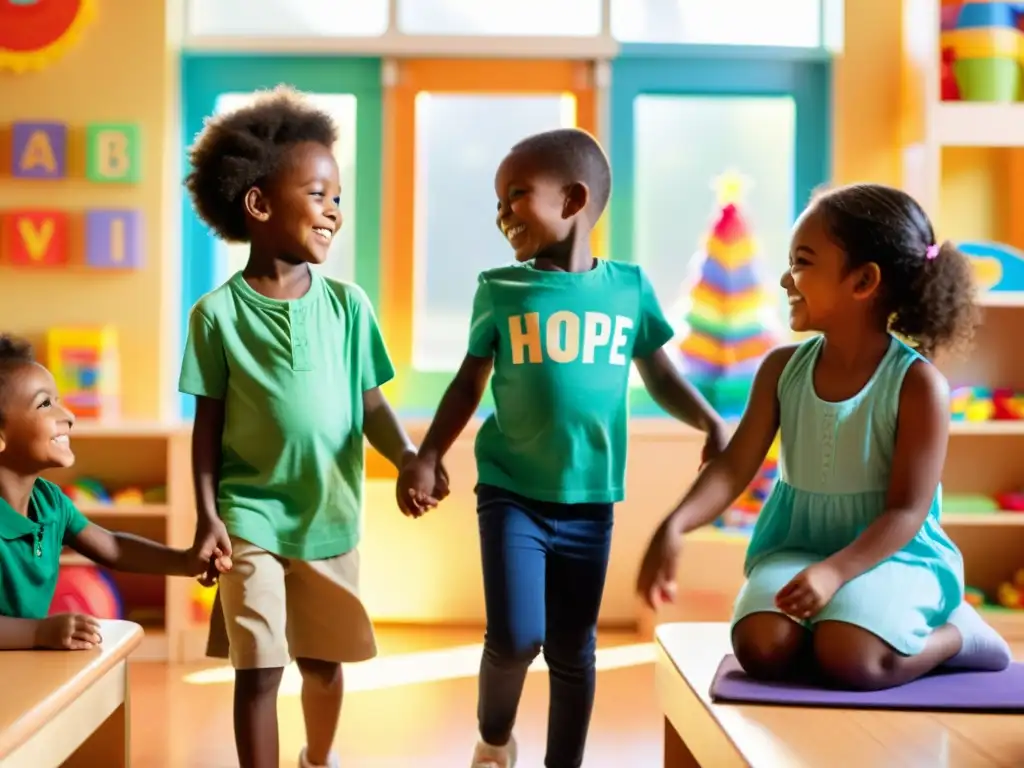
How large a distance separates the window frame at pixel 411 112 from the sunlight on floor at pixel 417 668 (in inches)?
34.4

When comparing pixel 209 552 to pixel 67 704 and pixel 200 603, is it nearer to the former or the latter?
pixel 67 704

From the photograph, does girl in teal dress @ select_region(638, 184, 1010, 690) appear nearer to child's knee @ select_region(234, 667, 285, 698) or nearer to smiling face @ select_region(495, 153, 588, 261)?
smiling face @ select_region(495, 153, 588, 261)

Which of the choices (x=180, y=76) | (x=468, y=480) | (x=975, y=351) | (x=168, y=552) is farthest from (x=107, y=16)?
(x=975, y=351)

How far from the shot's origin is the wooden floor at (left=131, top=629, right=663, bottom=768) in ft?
7.88

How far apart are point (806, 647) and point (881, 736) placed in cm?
24

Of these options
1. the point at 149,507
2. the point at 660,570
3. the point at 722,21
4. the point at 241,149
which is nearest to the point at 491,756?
the point at 660,570

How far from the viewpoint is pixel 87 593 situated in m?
3.32

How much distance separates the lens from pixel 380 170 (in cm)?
394

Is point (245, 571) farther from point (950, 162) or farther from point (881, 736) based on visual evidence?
point (950, 162)

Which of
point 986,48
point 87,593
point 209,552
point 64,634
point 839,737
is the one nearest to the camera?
point 839,737

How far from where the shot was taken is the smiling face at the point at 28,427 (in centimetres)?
170

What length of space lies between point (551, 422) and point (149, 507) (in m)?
1.86

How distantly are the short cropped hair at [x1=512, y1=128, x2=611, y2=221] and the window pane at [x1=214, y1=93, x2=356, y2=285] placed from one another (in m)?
2.01

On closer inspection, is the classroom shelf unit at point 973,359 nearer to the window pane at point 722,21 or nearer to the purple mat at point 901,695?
the window pane at point 722,21
